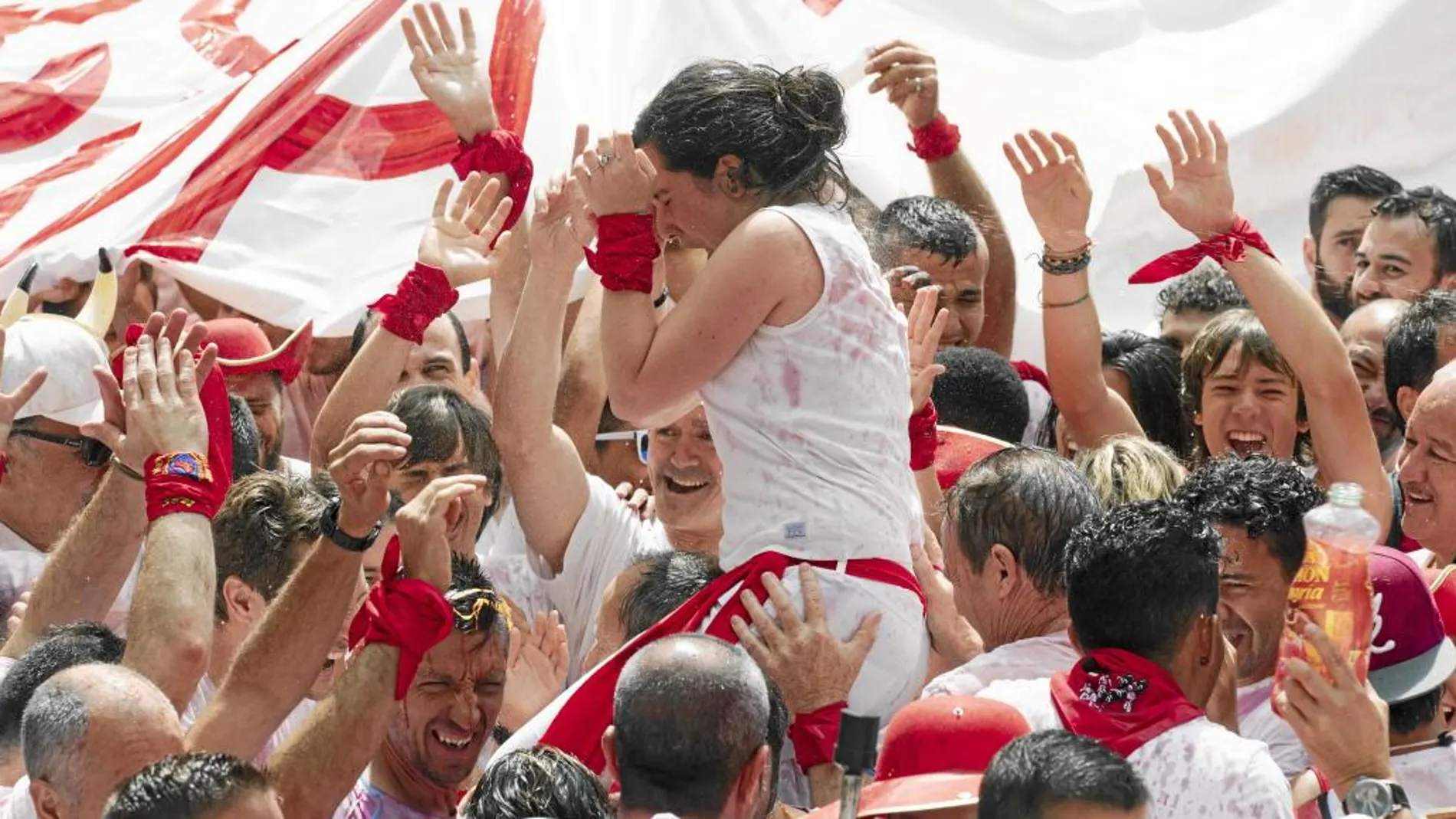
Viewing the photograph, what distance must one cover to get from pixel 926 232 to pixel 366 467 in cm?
279

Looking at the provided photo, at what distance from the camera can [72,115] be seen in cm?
839

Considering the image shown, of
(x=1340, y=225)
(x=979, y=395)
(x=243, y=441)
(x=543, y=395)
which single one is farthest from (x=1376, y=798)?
(x=1340, y=225)

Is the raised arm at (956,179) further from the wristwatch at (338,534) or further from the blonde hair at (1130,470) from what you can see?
the wristwatch at (338,534)

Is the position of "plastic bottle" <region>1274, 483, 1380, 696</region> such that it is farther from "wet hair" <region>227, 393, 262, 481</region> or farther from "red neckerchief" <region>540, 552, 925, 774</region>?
"wet hair" <region>227, 393, 262, 481</region>

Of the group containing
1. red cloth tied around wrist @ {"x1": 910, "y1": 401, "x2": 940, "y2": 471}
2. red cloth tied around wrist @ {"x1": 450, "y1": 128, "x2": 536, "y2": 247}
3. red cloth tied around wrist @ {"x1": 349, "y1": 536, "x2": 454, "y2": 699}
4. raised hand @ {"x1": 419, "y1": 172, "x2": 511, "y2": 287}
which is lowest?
red cloth tied around wrist @ {"x1": 349, "y1": 536, "x2": 454, "y2": 699}

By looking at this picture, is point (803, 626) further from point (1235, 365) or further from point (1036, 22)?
point (1036, 22)

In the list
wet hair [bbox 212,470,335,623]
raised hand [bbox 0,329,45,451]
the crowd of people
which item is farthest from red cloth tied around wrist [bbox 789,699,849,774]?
raised hand [bbox 0,329,45,451]

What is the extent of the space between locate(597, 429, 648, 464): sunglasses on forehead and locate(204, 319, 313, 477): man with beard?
0.98m

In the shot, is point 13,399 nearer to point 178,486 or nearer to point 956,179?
point 178,486

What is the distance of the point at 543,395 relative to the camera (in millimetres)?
5898

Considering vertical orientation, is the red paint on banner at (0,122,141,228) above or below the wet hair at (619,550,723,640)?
above

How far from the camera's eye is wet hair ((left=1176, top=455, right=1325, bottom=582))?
4.96m

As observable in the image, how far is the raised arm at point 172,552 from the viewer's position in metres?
5.08

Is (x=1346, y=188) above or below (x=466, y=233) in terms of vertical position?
above
